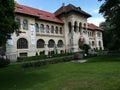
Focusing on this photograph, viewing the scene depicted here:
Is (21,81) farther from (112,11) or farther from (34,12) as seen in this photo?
(34,12)

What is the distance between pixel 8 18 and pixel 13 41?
73.9ft

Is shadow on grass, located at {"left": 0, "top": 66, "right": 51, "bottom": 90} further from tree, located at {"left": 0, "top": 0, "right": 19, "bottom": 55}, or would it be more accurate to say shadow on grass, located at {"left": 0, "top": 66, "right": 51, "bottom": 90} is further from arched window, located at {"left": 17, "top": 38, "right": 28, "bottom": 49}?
arched window, located at {"left": 17, "top": 38, "right": 28, "bottom": 49}

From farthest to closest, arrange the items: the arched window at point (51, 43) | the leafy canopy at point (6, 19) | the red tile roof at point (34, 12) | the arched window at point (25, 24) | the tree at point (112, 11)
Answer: the arched window at point (51, 43), the arched window at point (25, 24), the red tile roof at point (34, 12), the tree at point (112, 11), the leafy canopy at point (6, 19)

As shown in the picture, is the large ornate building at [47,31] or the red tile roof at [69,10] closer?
the large ornate building at [47,31]

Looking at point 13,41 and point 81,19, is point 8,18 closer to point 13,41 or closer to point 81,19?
point 13,41

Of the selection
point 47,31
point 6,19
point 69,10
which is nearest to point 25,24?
point 47,31

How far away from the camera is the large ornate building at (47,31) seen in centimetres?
3975

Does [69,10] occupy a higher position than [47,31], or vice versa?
[69,10]

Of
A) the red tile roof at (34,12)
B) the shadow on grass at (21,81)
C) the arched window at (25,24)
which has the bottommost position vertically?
the shadow on grass at (21,81)

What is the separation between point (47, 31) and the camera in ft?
159

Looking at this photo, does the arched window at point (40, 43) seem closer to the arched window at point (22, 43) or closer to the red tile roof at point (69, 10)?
the arched window at point (22, 43)

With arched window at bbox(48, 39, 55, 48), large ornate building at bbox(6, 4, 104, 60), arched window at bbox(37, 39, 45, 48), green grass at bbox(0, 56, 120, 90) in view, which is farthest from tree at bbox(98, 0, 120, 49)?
arched window at bbox(48, 39, 55, 48)

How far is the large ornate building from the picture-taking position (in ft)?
130

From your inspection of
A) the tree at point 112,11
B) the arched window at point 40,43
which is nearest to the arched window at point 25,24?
the arched window at point 40,43
